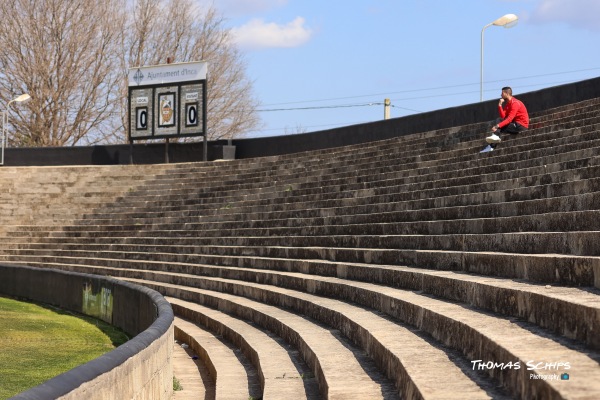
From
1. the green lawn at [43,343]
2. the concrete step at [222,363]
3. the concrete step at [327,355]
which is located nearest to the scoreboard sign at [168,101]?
the green lawn at [43,343]

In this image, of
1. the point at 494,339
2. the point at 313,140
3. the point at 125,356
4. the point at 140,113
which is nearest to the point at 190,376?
the point at 125,356

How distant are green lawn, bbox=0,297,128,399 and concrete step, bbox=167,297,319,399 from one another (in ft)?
4.39

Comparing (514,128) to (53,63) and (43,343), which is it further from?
(53,63)

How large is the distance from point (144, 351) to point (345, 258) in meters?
7.69

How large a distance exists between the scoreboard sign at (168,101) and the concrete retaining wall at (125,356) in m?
15.0

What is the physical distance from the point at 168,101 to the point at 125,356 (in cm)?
2814

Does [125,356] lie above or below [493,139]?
below

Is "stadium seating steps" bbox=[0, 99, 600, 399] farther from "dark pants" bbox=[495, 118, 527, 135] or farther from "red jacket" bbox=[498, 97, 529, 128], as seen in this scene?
"red jacket" bbox=[498, 97, 529, 128]

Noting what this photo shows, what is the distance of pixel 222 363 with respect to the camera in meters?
10.1

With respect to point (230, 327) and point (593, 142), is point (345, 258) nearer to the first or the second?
point (230, 327)

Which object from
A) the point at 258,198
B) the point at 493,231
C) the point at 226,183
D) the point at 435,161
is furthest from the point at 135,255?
the point at 493,231

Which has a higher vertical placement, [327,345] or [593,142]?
[593,142]

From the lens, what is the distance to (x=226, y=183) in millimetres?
27703

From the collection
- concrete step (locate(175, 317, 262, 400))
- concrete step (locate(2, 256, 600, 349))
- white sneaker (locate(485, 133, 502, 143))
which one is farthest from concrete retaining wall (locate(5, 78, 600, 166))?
concrete step (locate(175, 317, 262, 400))
